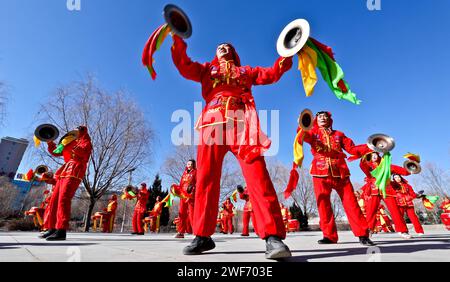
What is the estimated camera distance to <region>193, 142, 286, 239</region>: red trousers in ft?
7.43

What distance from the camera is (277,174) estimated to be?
3762 centimetres

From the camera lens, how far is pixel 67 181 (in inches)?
186

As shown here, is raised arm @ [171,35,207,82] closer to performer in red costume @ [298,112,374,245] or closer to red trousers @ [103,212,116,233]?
performer in red costume @ [298,112,374,245]

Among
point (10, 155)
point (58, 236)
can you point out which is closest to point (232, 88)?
point (58, 236)

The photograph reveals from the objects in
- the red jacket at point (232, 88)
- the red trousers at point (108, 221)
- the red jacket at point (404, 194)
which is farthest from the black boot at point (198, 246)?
the red trousers at point (108, 221)

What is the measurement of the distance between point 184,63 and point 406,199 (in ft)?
31.1

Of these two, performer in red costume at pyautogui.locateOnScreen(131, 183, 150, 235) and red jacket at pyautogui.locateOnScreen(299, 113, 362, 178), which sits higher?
red jacket at pyautogui.locateOnScreen(299, 113, 362, 178)

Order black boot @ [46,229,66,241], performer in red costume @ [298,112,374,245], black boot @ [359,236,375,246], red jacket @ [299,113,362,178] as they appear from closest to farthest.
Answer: black boot @ [359,236,375,246] < performer in red costume @ [298,112,374,245] < red jacket @ [299,113,362,178] < black boot @ [46,229,66,241]

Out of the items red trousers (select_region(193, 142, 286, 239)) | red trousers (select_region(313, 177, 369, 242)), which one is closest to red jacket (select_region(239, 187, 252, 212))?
red trousers (select_region(313, 177, 369, 242))

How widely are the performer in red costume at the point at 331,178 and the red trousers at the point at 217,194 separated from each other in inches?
77.5

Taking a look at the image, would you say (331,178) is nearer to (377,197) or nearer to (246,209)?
(377,197)

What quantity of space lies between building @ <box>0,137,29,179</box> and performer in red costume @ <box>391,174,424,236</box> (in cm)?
5801
